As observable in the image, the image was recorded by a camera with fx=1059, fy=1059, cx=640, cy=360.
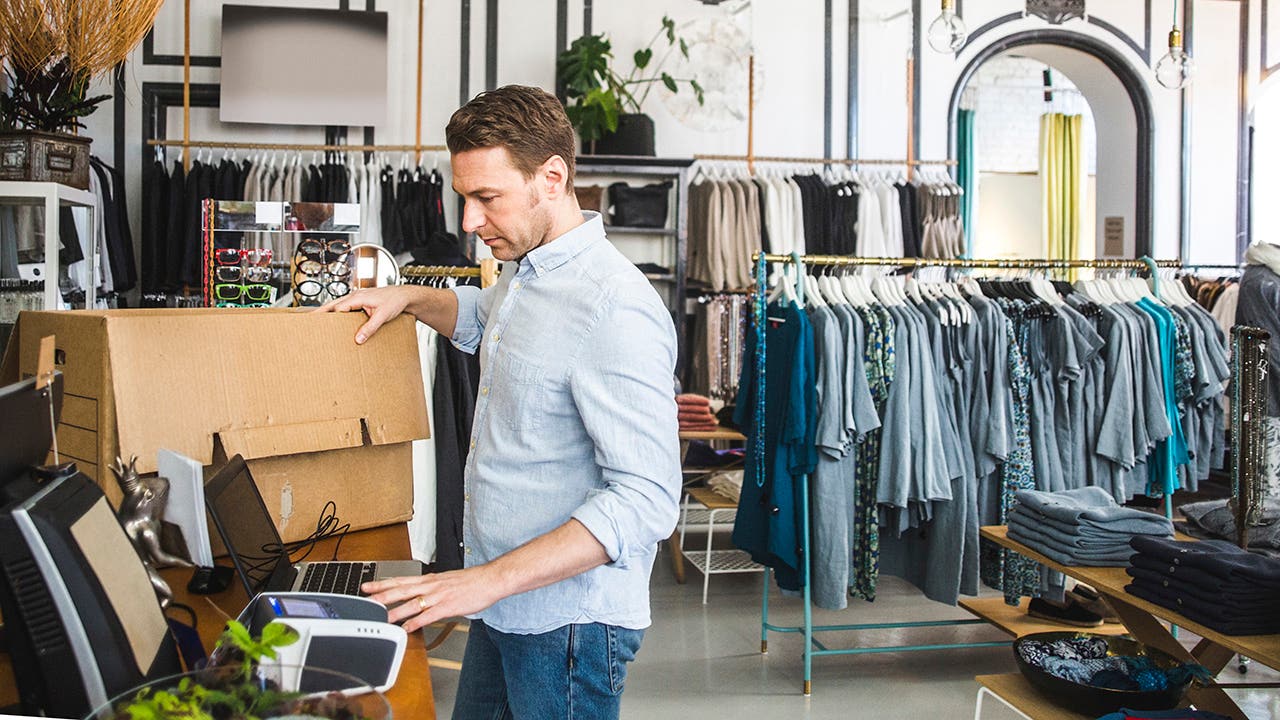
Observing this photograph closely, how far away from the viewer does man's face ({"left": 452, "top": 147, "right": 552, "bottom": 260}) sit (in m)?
1.52

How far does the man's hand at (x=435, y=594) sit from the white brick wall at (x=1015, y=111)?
9754mm

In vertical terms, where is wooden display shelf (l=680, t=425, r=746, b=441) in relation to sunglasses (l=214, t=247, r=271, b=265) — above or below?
below

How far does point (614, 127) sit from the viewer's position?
20.3ft

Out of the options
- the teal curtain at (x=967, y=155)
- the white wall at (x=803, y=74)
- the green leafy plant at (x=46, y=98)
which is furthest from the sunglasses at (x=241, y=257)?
the teal curtain at (x=967, y=155)

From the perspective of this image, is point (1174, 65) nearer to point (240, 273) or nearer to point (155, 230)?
point (240, 273)

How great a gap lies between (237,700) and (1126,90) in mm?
7985

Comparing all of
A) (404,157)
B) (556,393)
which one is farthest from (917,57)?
(556,393)

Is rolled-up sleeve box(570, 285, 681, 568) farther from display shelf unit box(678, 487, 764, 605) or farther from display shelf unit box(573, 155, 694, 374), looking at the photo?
display shelf unit box(573, 155, 694, 374)

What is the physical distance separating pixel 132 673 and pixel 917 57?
7.03 m

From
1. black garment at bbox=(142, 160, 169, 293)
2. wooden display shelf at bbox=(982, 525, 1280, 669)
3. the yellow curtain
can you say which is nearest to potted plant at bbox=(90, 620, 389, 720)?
wooden display shelf at bbox=(982, 525, 1280, 669)

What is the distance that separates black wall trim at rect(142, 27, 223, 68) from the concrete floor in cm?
415

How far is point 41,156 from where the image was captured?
3.59 metres

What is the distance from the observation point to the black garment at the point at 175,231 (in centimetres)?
613

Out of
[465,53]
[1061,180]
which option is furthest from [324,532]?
[1061,180]
